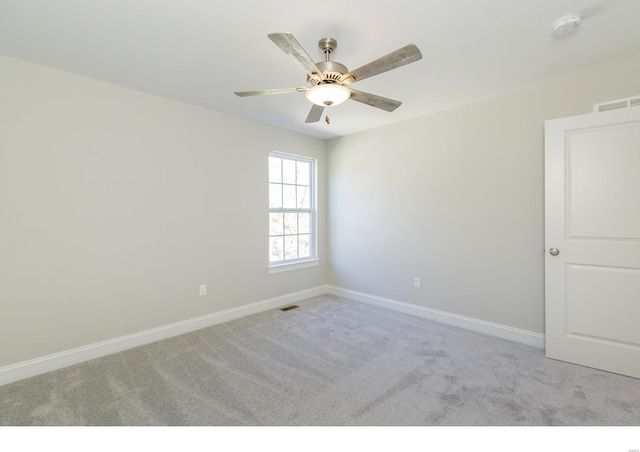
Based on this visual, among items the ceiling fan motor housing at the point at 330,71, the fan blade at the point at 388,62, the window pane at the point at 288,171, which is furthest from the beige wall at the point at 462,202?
the ceiling fan motor housing at the point at 330,71

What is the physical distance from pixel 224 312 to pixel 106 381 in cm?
133

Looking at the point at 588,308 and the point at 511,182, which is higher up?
the point at 511,182

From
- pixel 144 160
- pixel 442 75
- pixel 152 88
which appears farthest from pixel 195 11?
pixel 442 75

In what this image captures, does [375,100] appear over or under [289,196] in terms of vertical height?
over

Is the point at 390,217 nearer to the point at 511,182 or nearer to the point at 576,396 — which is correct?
the point at 511,182

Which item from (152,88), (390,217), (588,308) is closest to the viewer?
(588,308)

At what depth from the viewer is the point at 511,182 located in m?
2.84

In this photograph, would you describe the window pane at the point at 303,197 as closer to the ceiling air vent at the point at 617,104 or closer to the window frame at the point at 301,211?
the window frame at the point at 301,211

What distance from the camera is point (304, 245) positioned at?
4422 mm

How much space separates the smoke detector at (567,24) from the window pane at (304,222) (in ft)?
10.8

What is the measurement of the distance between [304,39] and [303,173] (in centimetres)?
250

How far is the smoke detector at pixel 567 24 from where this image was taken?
1.71 m

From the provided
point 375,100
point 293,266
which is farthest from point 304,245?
point 375,100

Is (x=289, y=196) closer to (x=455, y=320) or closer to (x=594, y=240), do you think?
(x=455, y=320)
